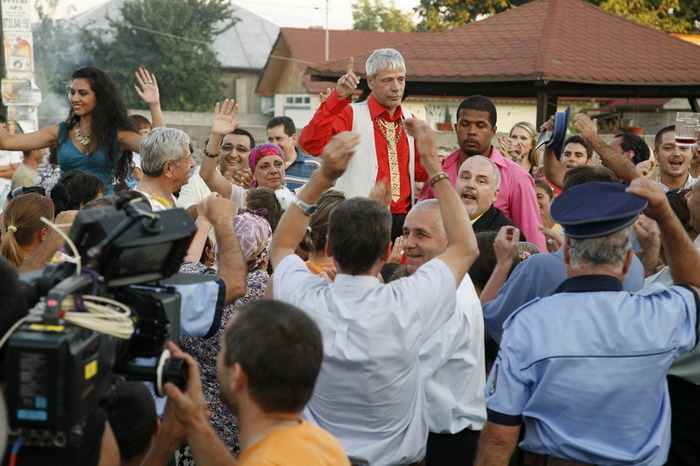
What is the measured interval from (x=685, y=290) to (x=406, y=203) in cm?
353

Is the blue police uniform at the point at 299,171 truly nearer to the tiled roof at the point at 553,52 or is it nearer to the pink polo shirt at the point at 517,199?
the pink polo shirt at the point at 517,199

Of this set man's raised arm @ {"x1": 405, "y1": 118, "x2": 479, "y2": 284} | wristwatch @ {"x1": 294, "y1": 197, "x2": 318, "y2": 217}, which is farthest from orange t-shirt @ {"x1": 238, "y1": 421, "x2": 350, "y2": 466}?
wristwatch @ {"x1": 294, "y1": 197, "x2": 318, "y2": 217}

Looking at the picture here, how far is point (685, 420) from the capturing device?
375 centimetres

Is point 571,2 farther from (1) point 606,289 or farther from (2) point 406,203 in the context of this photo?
(1) point 606,289

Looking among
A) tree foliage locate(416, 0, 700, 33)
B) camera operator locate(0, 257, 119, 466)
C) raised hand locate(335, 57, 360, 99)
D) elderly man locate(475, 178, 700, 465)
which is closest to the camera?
camera operator locate(0, 257, 119, 466)

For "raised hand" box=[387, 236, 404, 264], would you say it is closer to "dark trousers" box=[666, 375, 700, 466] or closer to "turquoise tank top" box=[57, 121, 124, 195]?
"dark trousers" box=[666, 375, 700, 466]

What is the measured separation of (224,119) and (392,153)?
4.31ft

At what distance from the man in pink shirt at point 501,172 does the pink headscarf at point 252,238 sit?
1.98 meters

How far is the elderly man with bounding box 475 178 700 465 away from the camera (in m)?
3.10

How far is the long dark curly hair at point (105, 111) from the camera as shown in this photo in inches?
253

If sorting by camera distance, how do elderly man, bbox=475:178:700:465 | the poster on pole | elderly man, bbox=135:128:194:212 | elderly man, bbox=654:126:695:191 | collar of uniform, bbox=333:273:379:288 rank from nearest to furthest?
elderly man, bbox=475:178:700:465 → collar of uniform, bbox=333:273:379:288 → elderly man, bbox=135:128:194:212 → elderly man, bbox=654:126:695:191 → the poster on pole

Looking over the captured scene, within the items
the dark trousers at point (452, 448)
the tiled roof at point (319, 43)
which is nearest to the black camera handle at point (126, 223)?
the dark trousers at point (452, 448)

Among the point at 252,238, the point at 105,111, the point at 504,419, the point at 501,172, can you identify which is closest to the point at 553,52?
the point at 501,172

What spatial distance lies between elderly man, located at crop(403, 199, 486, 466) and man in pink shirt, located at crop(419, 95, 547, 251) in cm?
240
